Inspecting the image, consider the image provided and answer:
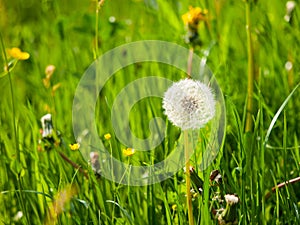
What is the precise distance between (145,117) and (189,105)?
0.54 metres

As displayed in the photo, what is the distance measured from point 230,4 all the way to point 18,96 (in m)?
0.85

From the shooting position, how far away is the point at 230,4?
214cm

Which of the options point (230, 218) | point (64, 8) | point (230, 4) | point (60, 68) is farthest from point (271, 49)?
point (64, 8)

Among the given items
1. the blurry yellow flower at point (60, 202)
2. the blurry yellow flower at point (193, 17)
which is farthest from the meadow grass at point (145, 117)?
the blurry yellow flower at point (193, 17)

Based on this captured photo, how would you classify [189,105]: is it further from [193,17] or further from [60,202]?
[193,17]

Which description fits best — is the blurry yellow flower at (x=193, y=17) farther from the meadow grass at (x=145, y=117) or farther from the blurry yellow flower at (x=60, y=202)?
the blurry yellow flower at (x=60, y=202)

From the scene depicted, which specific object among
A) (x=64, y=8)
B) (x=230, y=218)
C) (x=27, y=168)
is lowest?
(x=230, y=218)

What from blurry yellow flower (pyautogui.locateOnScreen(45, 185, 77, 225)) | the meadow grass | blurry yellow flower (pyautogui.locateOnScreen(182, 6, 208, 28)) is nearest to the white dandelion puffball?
the meadow grass

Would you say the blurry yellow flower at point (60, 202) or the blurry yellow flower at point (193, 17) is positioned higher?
the blurry yellow flower at point (193, 17)

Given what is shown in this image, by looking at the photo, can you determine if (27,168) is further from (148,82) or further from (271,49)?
(271,49)

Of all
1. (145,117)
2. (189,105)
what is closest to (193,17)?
(145,117)

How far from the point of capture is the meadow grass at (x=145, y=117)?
1.11 m

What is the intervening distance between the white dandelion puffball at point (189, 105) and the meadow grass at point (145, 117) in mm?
68

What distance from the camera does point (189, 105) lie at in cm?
100
